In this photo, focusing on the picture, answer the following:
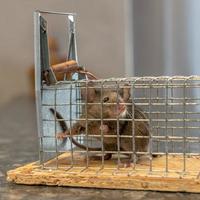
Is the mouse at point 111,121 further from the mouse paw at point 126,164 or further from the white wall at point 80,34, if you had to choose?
the white wall at point 80,34

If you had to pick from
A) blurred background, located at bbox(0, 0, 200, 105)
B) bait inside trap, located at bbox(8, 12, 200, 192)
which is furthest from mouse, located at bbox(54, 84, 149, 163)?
blurred background, located at bbox(0, 0, 200, 105)

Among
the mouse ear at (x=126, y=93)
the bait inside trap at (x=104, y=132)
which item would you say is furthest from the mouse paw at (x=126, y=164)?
the mouse ear at (x=126, y=93)

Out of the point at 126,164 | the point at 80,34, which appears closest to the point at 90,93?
the point at 126,164

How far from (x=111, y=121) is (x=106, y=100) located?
0.14 ft

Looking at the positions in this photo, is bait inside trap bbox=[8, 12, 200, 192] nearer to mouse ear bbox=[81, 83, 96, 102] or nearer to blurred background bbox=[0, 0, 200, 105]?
mouse ear bbox=[81, 83, 96, 102]

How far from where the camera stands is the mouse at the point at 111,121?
958 millimetres

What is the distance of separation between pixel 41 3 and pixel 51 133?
106cm

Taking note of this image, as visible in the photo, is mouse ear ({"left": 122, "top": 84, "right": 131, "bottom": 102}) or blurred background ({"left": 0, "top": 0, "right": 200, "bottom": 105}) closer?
mouse ear ({"left": 122, "top": 84, "right": 131, "bottom": 102})

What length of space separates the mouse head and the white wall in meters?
0.92

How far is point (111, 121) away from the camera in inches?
38.2

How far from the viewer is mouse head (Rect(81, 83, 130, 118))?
942 mm

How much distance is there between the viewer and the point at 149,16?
198 cm

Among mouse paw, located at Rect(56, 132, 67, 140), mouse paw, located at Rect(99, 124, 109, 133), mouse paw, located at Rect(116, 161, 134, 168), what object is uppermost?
mouse paw, located at Rect(99, 124, 109, 133)

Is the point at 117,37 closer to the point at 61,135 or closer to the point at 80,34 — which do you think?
the point at 80,34
